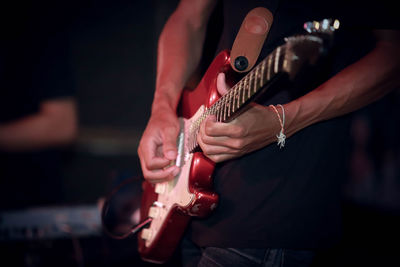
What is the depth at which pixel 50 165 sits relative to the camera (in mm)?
2271

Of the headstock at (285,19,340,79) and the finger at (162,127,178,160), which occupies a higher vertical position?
the headstock at (285,19,340,79)

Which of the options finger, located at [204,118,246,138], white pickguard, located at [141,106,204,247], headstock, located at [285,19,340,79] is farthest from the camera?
white pickguard, located at [141,106,204,247]

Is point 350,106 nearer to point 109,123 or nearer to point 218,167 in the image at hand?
point 218,167

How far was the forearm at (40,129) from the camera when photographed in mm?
2230

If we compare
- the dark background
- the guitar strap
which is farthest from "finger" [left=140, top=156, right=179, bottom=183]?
the dark background

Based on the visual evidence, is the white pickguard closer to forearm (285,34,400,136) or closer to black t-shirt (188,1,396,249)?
black t-shirt (188,1,396,249)

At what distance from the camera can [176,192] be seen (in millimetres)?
1219

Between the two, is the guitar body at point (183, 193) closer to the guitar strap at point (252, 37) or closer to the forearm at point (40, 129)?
the guitar strap at point (252, 37)

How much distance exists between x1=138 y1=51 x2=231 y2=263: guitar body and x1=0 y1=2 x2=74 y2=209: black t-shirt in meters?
1.12

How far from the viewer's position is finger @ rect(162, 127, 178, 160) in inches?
46.7

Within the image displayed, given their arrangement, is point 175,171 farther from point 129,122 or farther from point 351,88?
point 129,122

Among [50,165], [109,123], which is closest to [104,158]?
[109,123]

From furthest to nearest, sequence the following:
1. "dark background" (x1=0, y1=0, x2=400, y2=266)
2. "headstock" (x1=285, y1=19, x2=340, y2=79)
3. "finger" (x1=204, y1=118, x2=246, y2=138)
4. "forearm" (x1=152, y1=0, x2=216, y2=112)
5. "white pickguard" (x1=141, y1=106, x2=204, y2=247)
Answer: "dark background" (x1=0, y1=0, x2=400, y2=266) → "forearm" (x1=152, y1=0, x2=216, y2=112) → "white pickguard" (x1=141, y1=106, x2=204, y2=247) → "finger" (x1=204, y1=118, x2=246, y2=138) → "headstock" (x1=285, y1=19, x2=340, y2=79)

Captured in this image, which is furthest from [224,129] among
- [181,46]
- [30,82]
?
[30,82]
